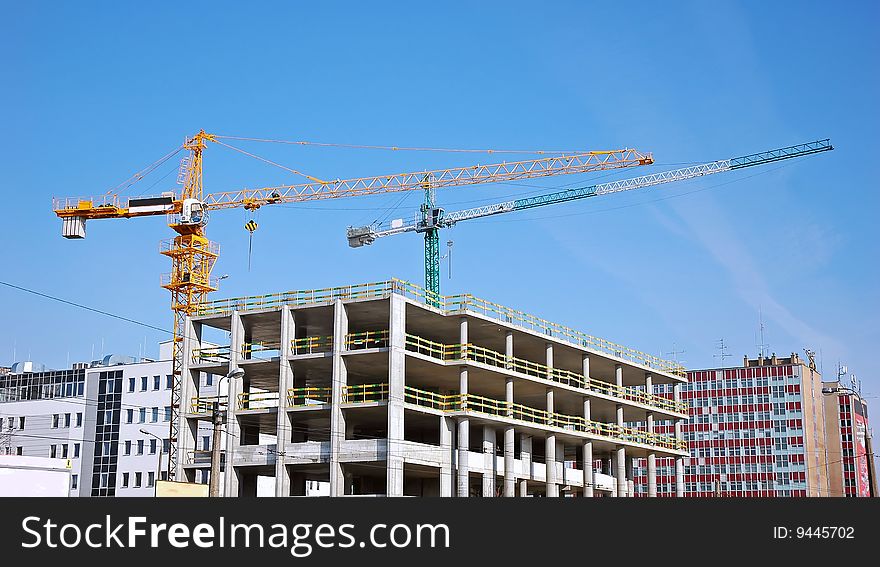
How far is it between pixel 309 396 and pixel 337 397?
5.59 meters

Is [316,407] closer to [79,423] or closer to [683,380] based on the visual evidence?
[683,380]

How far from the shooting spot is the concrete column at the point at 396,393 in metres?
63.6

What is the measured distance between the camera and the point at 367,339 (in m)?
66.5

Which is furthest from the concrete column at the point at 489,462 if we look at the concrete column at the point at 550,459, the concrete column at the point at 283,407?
the concrete column at the point at 283,407

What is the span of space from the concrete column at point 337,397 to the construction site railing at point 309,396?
1185 millimetres

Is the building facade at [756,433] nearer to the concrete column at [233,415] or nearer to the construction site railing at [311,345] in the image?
the construction site railing at [311,345]

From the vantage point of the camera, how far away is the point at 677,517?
84.5 feet

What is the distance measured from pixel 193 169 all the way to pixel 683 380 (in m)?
55.2

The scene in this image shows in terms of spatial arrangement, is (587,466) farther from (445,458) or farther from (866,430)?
(866,430)

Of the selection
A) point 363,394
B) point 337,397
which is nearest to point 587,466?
point 363,394

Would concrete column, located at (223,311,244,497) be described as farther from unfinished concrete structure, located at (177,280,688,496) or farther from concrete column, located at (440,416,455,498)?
concrete column, located at (440,416,455,498)

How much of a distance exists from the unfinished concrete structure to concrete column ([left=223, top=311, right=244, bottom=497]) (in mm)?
96

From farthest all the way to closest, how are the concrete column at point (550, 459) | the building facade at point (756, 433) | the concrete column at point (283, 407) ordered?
A: the building facade at point (756, 433) < the concrete column at point (550, 459) < the concrete column at point (283, 407)

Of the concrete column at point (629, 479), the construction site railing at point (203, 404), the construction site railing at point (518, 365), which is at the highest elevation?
the construction site railing at point (518, 365)
